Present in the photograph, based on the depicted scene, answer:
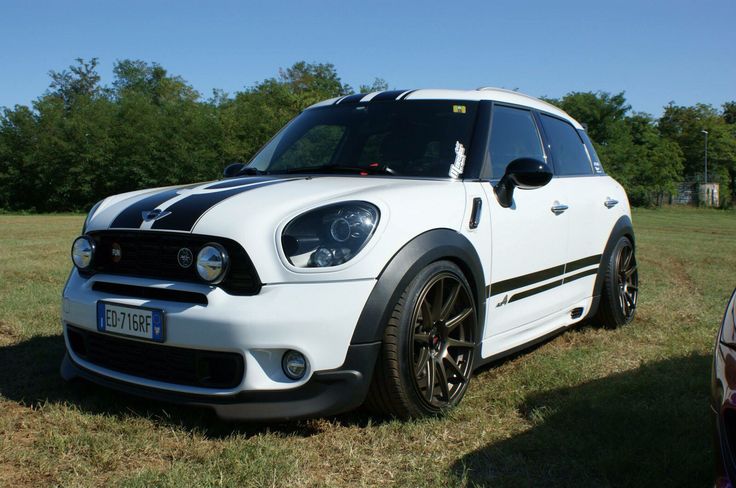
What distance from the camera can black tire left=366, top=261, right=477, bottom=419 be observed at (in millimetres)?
2883

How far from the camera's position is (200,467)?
8.43 feet

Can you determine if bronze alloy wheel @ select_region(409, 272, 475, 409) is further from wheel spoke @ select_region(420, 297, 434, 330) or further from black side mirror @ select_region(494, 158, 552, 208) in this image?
black side mirror @ select_region(494, 158, 552, 208)

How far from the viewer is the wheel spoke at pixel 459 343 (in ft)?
10.6

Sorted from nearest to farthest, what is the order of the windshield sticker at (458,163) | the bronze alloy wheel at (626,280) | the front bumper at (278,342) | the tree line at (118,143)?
1. the front bumper at (278,342)
2. the windshield sticker at (458,163)
3. the bronze alloy wheel at (626,280)
4. the tree line at (118,143)

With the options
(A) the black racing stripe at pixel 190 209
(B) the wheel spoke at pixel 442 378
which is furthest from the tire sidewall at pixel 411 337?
(A) the black racing stripe at pixel 190 209

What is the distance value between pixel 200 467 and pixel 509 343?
1905 mm

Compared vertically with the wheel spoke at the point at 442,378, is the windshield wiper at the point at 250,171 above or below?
above

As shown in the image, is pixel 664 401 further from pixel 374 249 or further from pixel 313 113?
pixel 313 113

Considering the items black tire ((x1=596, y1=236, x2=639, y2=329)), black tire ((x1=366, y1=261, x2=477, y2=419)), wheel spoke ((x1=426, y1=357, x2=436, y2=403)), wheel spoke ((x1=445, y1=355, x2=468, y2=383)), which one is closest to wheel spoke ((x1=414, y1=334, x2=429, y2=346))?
black tire ((x1=366, y1=261, x2=477, y2=419))

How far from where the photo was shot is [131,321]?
9.39ft

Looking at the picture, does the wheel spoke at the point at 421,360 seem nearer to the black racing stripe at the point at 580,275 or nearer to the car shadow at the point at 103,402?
the car shadow at the point at 103,402

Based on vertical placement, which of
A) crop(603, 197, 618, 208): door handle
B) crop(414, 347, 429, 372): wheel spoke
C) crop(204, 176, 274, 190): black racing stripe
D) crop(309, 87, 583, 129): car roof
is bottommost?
crop(414, 347, 429, 372): wheel spoke

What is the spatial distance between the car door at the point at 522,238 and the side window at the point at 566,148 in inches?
9.0


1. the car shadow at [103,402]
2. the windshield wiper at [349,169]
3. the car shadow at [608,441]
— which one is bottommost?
the car shadow at [608,441]
